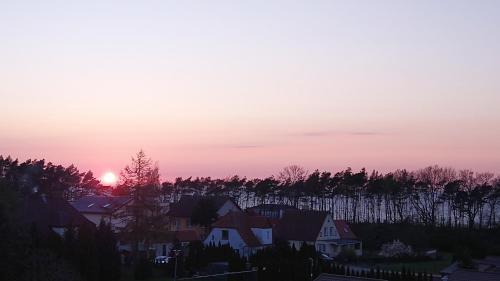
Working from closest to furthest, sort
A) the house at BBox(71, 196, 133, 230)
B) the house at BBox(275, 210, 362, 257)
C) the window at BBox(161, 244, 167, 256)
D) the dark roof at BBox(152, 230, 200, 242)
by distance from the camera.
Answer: the dark roof at BBox(152, 230, 200, 242), the window at BBox(161, 244, 167, 256), the house at BBox(71, 196, 133, 230), the house at BBox(275, 210, 362, 257)

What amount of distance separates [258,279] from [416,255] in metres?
24.9

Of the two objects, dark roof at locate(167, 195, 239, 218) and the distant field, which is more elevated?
dark roof at locate(167, 195, 239, 218)

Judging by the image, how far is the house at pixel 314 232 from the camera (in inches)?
2347

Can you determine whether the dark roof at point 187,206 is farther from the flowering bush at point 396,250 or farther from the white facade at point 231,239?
the flowering bush at point 396,250

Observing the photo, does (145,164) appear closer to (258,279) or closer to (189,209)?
(258,279)

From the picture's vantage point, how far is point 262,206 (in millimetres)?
81625

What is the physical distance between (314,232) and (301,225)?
166 cm

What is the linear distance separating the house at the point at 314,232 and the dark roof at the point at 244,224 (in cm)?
652

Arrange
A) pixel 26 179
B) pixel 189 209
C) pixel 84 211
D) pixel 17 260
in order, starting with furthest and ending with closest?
pixel 26 179 < pixel 189 209 < pixel 84 211 < pixel 17 260

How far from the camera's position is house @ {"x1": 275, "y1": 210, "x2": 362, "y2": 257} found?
5962cm

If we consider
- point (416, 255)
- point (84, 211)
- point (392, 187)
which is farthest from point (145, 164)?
point (392, 187)

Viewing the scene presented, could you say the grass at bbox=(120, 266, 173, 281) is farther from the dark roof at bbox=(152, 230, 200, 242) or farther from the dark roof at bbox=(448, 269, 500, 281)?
the dark roof at bbox=(448, 269, 500, 281)

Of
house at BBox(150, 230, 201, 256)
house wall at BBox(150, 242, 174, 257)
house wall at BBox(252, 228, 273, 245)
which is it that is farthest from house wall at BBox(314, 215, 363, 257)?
house wall at BBox(150, 242, 174, 257)

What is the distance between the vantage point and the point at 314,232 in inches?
2349
